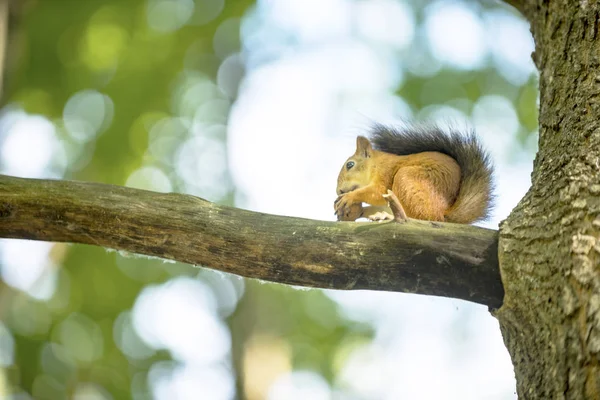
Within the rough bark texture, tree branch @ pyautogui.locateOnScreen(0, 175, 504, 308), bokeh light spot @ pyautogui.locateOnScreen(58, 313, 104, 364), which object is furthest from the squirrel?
bokeh light spot @ pyautogui.locateOnScreen(58, 313, 104, 364)

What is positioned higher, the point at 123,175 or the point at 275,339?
the point at 123,175

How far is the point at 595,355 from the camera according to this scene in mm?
1549

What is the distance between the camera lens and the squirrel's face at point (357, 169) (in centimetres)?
311

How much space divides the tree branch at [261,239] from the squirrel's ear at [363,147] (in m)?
1.21

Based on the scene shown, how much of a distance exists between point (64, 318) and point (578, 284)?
8132 mm

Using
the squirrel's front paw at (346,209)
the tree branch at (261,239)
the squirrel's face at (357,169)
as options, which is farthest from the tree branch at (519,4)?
the tree branch at (261,239)

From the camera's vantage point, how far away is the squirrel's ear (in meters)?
3.23

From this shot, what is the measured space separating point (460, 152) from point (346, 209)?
584 millimetres

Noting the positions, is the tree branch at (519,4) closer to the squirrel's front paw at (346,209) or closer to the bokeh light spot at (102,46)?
the squirrel's front paw at (346,209)

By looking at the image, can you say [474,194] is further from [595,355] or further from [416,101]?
[416,101]

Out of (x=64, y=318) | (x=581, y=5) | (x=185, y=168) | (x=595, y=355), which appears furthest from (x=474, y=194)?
(x=64, y=318)

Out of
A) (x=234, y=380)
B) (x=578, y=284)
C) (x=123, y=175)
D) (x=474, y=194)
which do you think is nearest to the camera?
(x=578, y=284)

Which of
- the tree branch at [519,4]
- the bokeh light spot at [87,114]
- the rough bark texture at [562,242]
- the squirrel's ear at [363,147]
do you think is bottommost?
the rough bark texture at [562,242]

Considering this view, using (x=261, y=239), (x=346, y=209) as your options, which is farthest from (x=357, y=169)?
(x=261, y=239)
